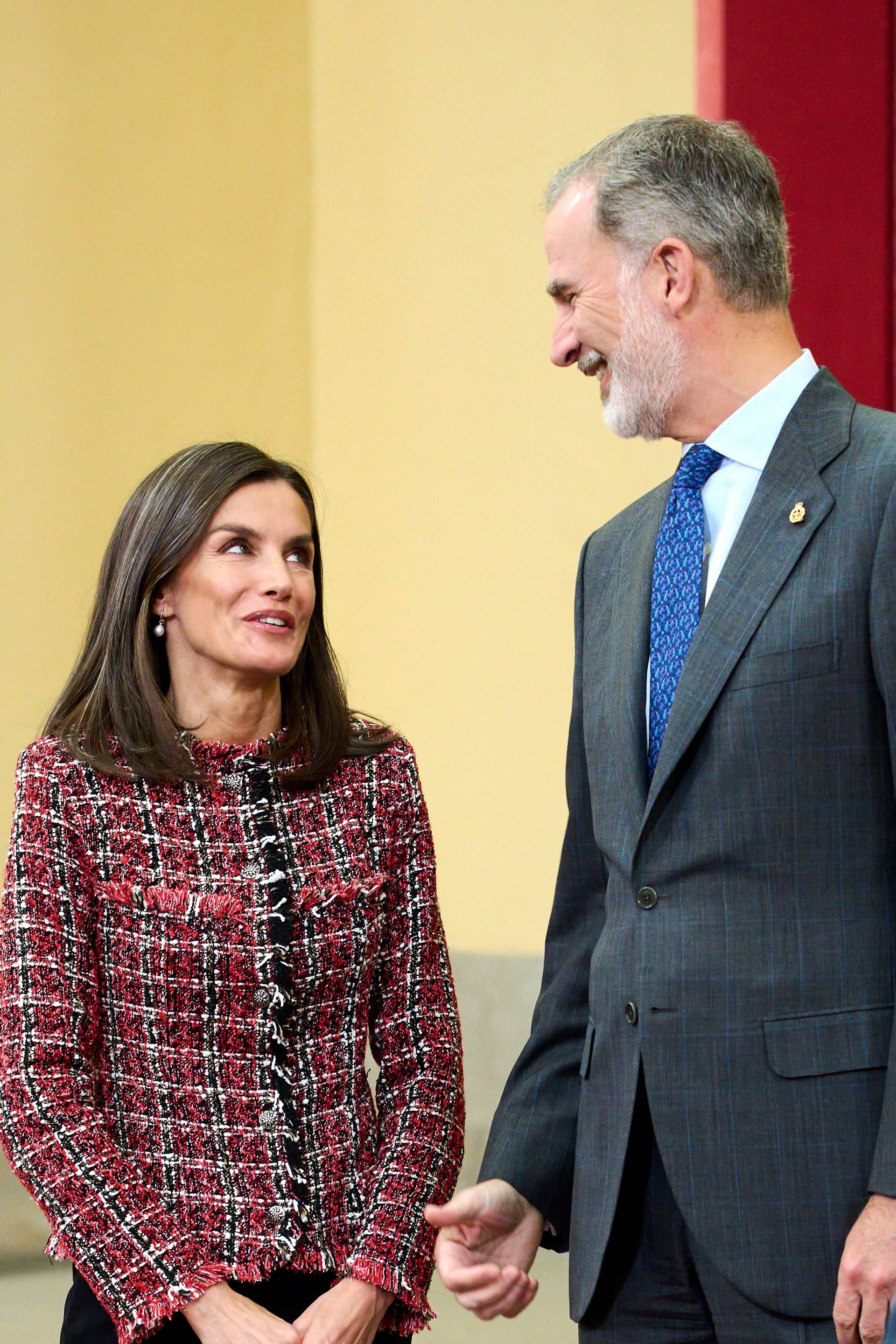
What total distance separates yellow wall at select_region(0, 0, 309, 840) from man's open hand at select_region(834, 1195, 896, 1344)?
3.11 meters

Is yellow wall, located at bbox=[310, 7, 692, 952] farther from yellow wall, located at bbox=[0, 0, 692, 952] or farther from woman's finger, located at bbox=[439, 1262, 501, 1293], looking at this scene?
woman's finger, located at bbox=[439, 1262, 501, 1293]

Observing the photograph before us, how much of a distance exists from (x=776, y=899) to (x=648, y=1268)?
0.41 metres

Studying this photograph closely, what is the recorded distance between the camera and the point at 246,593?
2.09 meters

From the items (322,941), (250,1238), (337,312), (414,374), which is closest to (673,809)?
(322,941)

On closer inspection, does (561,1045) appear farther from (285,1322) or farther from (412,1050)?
(285,1322)

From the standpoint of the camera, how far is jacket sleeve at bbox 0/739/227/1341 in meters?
1.82

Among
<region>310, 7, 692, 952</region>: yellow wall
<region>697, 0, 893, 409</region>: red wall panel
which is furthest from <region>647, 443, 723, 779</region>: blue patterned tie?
<region>310, 7, 692, 952</region>: yellow wall

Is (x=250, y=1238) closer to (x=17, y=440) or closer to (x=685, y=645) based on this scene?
(x=685, y=645)

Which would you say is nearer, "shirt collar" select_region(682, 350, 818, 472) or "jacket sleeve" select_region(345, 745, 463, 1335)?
"shirt collar" select_region(682, 350, 818, 472)

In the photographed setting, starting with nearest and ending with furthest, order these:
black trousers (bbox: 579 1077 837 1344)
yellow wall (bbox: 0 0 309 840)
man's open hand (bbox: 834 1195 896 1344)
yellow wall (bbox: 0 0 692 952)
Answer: man's open hand (bbox: 834 1195 896 1344) < black trousers (bbox: 579 1077 837 1344) < yellow wall (bbox: 0 0 692 952) < yellow wall (bbox: 0 0 309 840)

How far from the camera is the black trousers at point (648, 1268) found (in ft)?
5.31

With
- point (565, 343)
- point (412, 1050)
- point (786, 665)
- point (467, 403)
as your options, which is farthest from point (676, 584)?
point (467, 403)

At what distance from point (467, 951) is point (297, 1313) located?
7.59ft

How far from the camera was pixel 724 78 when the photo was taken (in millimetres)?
2918
